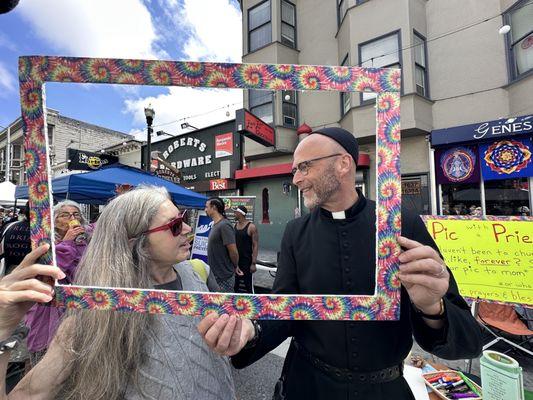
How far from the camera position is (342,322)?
4.15 feet

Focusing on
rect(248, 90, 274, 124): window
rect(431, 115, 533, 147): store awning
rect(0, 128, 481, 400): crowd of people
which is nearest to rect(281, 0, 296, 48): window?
rect(431, 115, 533, 147): store awning

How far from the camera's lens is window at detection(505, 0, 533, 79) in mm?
6415

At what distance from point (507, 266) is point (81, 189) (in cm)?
549

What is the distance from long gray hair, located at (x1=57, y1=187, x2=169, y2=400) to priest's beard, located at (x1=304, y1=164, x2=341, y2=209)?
84 centimetres

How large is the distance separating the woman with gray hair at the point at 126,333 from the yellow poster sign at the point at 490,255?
3312 millimetres

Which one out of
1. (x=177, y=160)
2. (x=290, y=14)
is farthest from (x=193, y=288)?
(x=290, y=14)

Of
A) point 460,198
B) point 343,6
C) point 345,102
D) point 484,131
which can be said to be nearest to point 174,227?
point 345,102

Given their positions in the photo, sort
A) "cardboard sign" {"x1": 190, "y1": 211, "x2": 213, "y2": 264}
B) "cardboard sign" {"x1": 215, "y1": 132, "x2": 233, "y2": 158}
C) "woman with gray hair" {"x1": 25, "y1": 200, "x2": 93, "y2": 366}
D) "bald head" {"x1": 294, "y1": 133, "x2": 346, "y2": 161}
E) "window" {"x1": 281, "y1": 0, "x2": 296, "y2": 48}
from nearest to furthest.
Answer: "bald head" {"x1": 294, "y1": 133, "x2": 346, "y2": 161} → "woman with gray hair" {"x1": 25, "y1": 200, "x2": 93, "y2": 366} → "cardboard sign" {"x1": 215, "y1": 132, "x2": 233, "y2": 158} → "cardboard sign" {"x1": 190, "y1": 211, "x2": 213, "y2": 264} → "window" {"x1": 281, "y1": 0, "x2": 296, "y2": 48}

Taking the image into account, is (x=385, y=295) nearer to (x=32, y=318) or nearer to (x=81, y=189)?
(x=32, y=318)

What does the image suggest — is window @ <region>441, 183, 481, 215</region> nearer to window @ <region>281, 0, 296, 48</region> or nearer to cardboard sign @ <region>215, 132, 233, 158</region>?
cardboard sign @ <region>215, 132, 233, 158</region>

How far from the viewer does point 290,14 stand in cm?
1056

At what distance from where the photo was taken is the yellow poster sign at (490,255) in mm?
2889

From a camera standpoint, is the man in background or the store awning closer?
the man in background

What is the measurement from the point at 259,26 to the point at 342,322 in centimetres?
1220
